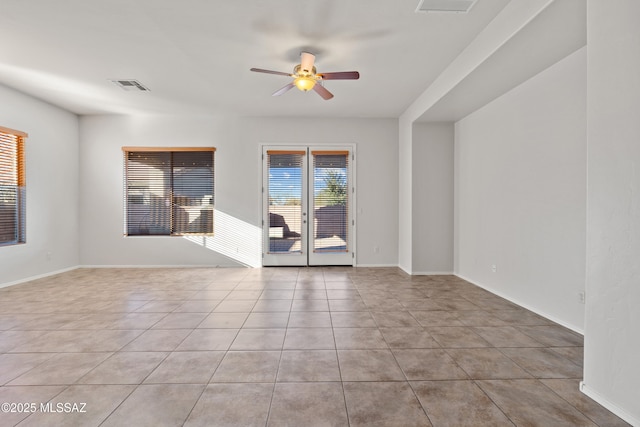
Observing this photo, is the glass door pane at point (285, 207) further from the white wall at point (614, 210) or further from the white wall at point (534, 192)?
the white wall at point (614, 210)

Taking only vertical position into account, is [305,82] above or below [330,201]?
above

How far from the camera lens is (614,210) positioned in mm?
1812

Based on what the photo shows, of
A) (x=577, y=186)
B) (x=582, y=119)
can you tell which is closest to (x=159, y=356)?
(x=577, y=186)

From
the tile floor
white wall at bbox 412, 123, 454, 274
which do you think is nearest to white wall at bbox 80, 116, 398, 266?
white wall at bbox 412, 123, 454, 274

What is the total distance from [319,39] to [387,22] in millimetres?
718

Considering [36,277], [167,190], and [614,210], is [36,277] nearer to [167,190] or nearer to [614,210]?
[167,190]

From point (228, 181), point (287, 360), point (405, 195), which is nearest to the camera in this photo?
point (287, 360)

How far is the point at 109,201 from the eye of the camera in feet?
19.8

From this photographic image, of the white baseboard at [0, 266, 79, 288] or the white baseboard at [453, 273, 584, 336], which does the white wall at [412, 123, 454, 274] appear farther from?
the white baseboard at [0, 266, 79, 288]

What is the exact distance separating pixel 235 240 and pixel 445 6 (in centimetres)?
493

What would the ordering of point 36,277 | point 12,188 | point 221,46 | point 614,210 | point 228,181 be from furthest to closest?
point 228,181 < point 36,277 < point 12,188 < point 221,46 < point 614,210

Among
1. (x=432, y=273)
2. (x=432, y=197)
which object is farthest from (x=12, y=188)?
(x=432, y=273)

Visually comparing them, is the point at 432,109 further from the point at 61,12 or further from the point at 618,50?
the point at 61,12

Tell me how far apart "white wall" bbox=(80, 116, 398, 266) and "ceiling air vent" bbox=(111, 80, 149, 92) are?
54.4 inches
